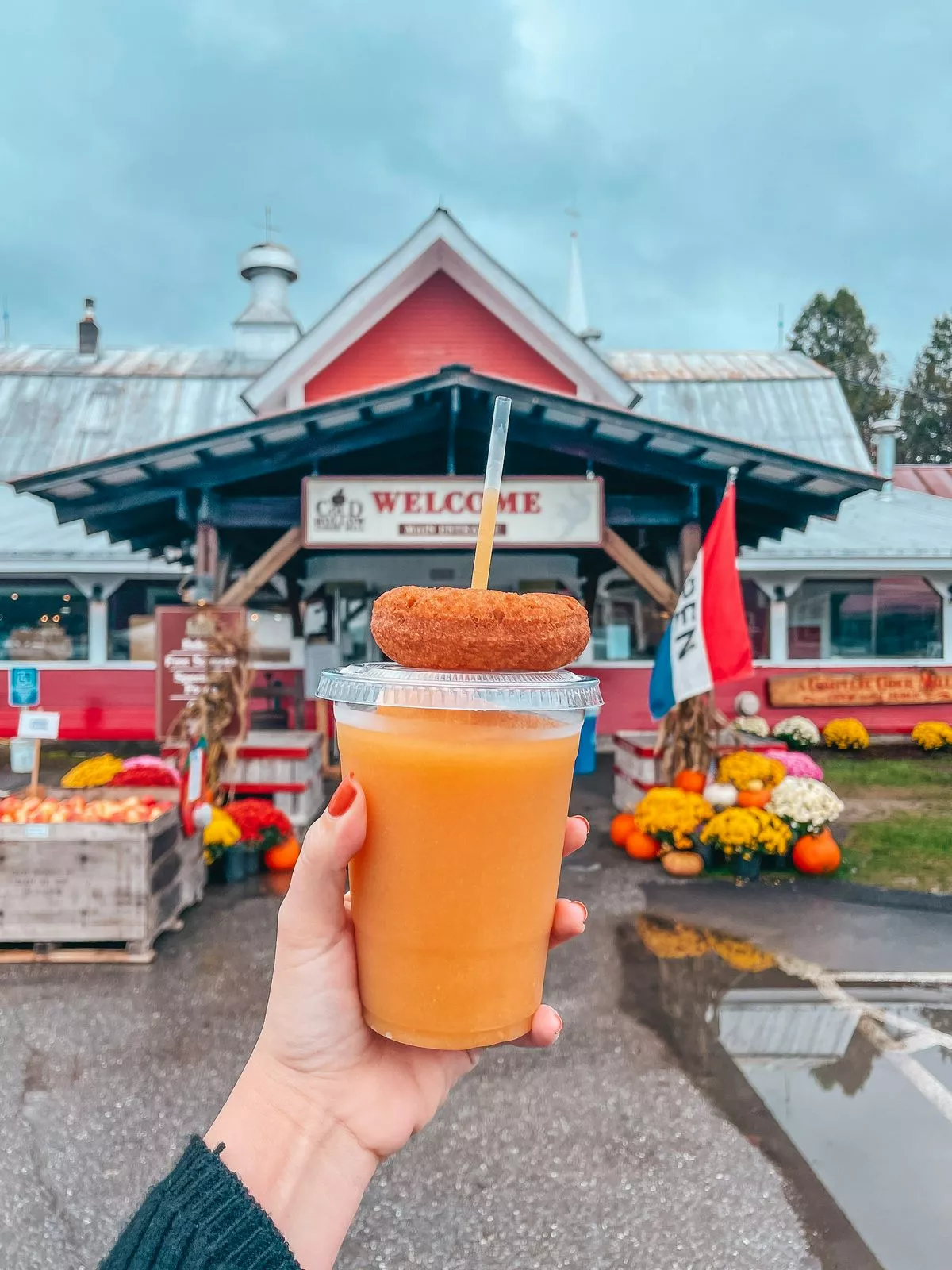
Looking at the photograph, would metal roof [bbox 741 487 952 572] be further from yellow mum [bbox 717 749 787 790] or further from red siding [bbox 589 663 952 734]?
yellow mum [bbox 717 749 787 790]

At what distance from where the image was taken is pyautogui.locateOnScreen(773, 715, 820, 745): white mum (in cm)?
1389

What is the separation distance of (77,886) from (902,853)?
6964 millimetres

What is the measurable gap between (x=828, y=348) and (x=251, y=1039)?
41.5 meters

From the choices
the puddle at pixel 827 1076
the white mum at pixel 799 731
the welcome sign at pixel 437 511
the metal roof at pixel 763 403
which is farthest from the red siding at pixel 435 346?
the puddle at pixel 827 1076

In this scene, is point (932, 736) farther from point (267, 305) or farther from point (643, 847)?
point (267, 305)

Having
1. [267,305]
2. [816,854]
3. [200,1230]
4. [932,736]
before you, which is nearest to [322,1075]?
[200,1230]

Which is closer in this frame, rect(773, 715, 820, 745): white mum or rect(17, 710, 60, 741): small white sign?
rect(17, 710, 60, 741): small white sign

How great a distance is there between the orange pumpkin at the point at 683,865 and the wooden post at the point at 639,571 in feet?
7.41

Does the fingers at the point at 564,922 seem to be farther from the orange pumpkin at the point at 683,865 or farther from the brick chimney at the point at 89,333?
the brick chimney at the point at 89,333

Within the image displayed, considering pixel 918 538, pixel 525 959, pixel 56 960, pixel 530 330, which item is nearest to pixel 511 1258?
pixel 525 959

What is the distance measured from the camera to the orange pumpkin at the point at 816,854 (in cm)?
713

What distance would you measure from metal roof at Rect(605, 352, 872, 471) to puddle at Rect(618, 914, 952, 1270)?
44.5 feet

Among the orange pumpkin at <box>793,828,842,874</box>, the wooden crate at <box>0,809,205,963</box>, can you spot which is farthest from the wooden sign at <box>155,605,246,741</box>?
the orange pumpkin at <box>793,828,842,874</box>

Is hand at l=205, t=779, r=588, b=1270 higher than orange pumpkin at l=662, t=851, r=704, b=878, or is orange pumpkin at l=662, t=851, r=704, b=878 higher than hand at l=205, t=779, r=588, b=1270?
hand at l=205, t=779, r=588, b=1270
